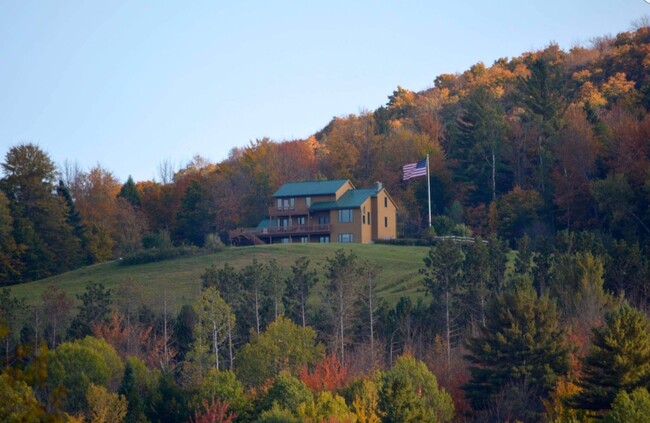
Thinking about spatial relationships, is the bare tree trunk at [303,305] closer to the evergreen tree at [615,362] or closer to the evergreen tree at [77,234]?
the evergreen tree at [615,362]

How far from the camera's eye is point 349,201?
8881 centimetres

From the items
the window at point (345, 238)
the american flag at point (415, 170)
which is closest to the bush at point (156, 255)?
the window at point (345, 238)

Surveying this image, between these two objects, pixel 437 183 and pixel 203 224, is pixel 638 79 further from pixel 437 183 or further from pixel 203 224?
pixel 203 224

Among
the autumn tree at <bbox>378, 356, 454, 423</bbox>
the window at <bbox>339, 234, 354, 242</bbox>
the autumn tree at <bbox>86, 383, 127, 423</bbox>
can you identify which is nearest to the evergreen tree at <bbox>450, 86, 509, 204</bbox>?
the window at <bbox>339, 234, 354, 242</bbox>

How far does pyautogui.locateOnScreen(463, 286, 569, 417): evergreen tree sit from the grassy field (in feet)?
65.8

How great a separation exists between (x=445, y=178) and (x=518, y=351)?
56453 mm

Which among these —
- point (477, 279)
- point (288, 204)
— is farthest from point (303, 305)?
point (288, 204)

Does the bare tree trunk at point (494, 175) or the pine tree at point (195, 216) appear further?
the pine tree at point (195, 216)

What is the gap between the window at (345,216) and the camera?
88.7 meters

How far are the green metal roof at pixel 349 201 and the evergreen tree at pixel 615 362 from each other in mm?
49858

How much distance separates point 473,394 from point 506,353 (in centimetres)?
238

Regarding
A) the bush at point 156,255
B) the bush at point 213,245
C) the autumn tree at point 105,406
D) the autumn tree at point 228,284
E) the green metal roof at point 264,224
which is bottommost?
the autumn tree at point 105,406

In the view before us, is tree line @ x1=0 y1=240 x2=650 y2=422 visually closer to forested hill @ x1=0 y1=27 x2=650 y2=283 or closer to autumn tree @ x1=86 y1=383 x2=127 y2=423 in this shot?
autumn tree @ x1=86 y1=383 x2=127 y2=423

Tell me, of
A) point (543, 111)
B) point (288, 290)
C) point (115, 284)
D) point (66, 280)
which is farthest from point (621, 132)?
point (66, 280)
